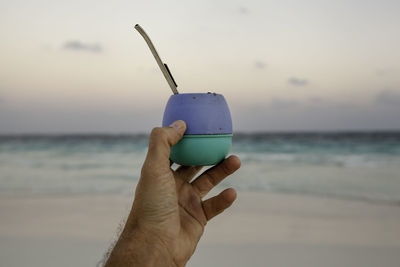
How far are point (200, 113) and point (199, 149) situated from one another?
0.58 feet

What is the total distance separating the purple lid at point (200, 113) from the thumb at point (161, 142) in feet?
0.38

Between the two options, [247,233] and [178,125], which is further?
[247,233]

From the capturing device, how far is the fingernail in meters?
1.82

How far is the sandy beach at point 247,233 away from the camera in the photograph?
395 cm

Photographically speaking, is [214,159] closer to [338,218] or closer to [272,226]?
[272,226]

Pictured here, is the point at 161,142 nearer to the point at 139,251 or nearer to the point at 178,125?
the point at 178,125

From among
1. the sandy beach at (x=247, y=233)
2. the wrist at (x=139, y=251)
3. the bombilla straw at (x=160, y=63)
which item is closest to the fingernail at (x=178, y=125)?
the bombilla straw at (x=160, y=63)

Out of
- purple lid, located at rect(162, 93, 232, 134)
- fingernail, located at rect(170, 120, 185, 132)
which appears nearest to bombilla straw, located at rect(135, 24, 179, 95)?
purple lid, located at rect(162, 93, 232, 134)

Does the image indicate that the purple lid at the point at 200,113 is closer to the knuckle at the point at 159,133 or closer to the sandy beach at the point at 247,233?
the knuckle at the point at 159,133

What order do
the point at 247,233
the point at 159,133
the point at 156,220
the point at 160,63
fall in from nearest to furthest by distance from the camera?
the point at 159,133 → the point at 156,220 → the point at 160,63 → the point at 247,233

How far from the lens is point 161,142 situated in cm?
177

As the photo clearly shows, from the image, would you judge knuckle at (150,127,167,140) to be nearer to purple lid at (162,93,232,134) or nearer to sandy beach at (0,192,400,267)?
purple lid at (162,93,232,134)

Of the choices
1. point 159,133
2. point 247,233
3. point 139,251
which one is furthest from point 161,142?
point 247,233

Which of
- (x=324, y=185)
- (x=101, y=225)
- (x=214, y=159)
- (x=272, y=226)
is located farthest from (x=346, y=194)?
(x=214, y=159)
